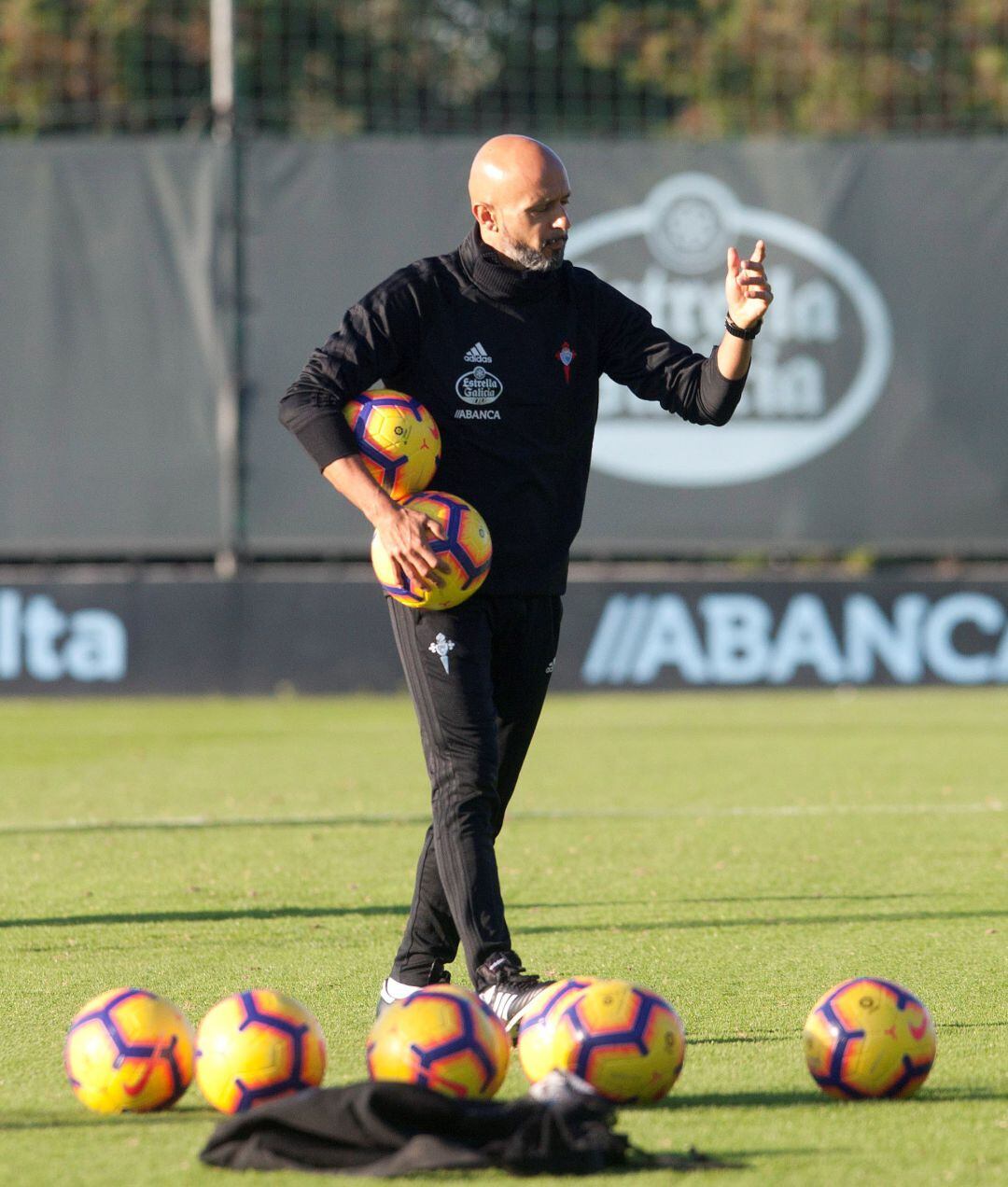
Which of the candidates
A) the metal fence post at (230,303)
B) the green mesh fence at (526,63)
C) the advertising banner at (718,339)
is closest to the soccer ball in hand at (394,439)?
the advertising banner at (718,339)

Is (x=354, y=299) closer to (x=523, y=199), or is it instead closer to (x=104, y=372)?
(x=104, y=372)

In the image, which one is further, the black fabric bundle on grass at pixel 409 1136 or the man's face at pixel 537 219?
the man's face at pixel 537 219

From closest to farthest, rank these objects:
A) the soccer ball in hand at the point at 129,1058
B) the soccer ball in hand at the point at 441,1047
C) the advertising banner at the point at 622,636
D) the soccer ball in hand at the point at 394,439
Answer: the soccer ball in hand at the point at 441,1047 → the soccer ball in hand at the point at 129,1058 → the soccer ball in hand at the point at 394,439 → the advertising banner at the point at 622,636

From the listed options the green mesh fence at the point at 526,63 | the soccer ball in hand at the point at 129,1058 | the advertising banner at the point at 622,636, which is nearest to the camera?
the soccer ball in hand at the point at 129,1058

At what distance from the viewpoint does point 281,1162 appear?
153 inches

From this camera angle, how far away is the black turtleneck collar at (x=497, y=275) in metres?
5.45

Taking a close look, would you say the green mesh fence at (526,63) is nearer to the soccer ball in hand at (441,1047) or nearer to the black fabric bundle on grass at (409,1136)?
the soccer ball in hand at (441,1047)

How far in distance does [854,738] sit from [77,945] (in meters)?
7.99

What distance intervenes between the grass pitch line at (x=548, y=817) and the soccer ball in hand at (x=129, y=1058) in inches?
194

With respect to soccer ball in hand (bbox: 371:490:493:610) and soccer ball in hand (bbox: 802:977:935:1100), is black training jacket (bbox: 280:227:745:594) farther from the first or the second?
soccer ball in hand (bbox: 802:977:935:1100)

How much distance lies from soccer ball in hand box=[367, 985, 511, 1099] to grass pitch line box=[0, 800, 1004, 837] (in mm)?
5189

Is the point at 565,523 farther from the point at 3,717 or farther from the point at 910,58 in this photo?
the point at 910,58

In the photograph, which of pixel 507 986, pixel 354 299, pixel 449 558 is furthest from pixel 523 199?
pixel 354 299

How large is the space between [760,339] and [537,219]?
37.5 ft
